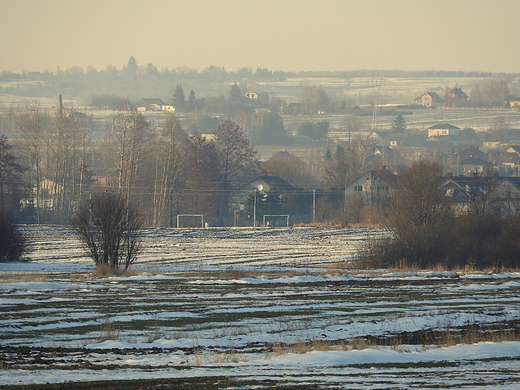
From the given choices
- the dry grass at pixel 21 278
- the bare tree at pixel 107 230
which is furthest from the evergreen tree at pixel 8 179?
the dry grass at pixel 21 278

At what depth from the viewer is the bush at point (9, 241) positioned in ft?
131

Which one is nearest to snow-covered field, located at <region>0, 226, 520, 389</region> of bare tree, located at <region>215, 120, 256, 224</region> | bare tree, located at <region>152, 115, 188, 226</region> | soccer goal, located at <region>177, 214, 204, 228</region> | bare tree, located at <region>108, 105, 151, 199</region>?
bare tree, located at <region>152, 115, 188, 226</region>

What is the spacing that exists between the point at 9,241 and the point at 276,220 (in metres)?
56.7

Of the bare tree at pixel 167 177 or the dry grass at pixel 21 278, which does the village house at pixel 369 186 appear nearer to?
the bare tree at pixel 167 177

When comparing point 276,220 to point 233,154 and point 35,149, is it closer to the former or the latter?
point 233,154

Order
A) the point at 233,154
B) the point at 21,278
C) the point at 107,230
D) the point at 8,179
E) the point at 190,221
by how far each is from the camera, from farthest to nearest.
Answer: the point at 233,154, the point at 190,221, the point at 8,179, the point at 107,230, the point at 21,278

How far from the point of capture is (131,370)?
40.6ft

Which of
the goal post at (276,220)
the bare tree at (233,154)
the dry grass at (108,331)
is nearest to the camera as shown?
the dry grass at (108,331)

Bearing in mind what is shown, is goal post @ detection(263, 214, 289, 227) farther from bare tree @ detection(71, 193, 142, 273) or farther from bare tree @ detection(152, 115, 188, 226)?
bare tree @ detection(71, 193, 142, 273)

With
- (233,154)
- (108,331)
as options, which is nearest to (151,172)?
(233,154)

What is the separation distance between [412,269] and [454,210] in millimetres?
7861

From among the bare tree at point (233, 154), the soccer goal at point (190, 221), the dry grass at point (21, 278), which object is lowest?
the soccer goal at point (190, 221)

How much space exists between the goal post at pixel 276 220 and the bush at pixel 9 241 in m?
51.3

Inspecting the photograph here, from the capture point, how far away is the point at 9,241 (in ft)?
134
